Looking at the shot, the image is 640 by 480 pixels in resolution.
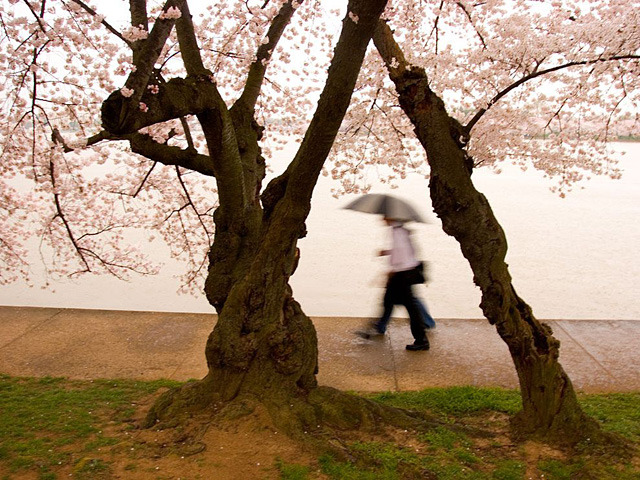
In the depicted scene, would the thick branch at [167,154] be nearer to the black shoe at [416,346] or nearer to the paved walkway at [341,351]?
the paved walkway at [341,351]

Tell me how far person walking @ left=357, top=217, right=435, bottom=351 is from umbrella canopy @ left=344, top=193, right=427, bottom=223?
7cm

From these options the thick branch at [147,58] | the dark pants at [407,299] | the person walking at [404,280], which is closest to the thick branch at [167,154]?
the thick branch at [147,58]

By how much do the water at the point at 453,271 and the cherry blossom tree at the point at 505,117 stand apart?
185 cm

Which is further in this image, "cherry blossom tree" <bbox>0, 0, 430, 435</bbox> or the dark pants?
the dark pants

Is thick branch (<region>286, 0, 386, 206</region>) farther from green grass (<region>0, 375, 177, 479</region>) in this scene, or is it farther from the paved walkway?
the paved walkway

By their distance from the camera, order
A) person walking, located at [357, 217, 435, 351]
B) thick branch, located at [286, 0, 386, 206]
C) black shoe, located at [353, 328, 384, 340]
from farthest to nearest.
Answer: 1. black shoe, located at [353, 328, 384, 340]
2. person walking, located at [357, 217, 435, 351]
3. thick branch, located at [286, 0, 386, 206]

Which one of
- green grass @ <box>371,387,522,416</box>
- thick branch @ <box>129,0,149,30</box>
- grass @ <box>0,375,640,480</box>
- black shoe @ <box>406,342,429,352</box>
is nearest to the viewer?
grass @ <box>0,375,640,480</box>

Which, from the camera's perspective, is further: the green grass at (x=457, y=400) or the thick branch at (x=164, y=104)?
the green grass at (x=457, y=400)

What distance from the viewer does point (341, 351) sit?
A: 5449mm

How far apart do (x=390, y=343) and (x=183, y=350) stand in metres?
1.99

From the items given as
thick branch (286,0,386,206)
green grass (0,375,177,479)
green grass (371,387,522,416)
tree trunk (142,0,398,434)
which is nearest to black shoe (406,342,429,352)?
green grass (371,387,522,416)

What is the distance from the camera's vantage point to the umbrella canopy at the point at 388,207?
529 cm

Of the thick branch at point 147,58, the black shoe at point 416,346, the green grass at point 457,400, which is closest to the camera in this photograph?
the thick branch at point 147,58

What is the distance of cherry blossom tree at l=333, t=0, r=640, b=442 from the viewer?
352 cm
